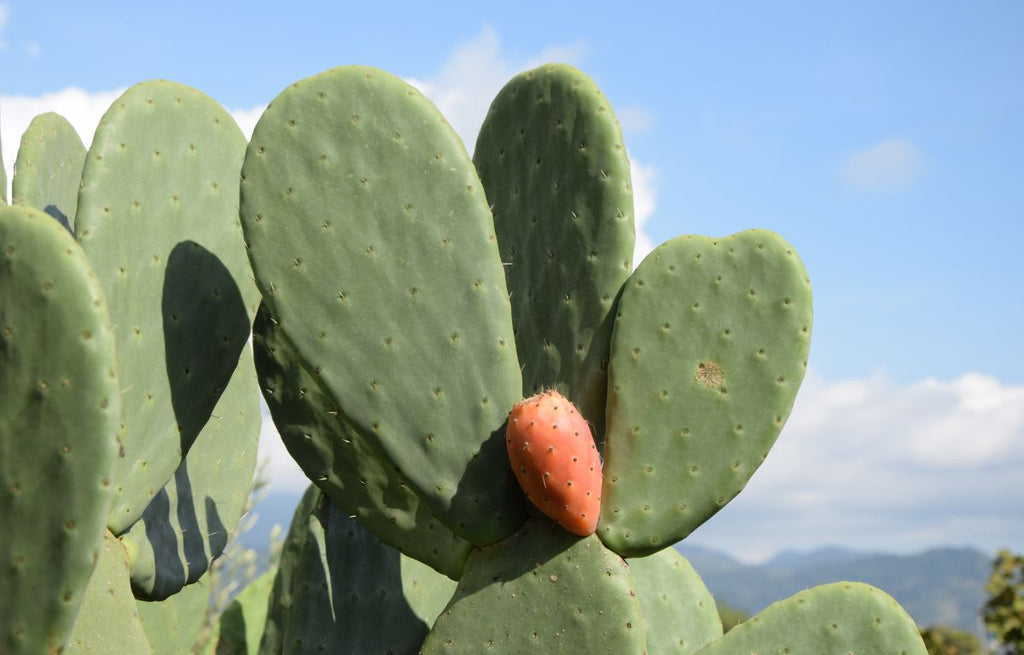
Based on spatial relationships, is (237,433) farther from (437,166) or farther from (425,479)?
(437,166)

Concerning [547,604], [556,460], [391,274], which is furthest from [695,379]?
[391,274]

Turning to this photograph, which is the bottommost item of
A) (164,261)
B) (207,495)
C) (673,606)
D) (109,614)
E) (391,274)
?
(109,614)

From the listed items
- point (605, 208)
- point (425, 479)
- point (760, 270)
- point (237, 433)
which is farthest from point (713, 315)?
point (237, 433)

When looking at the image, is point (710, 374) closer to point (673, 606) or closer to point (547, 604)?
point (547, 604)

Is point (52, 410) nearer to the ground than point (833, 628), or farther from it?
farther from it

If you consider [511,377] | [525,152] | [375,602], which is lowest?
[375,602]

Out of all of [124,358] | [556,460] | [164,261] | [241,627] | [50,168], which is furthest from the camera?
[241,627]
